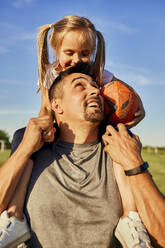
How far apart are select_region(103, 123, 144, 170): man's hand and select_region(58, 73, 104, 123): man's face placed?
0.31 m

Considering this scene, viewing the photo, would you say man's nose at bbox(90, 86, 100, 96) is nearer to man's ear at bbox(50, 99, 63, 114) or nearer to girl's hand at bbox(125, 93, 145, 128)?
man's ear at bbox(50, 99, 63, 114)

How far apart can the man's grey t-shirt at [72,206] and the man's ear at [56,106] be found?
86 cm

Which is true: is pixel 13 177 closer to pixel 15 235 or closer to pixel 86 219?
pixel 15 235

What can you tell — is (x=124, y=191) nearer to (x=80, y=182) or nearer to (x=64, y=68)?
(x=80, y=182)

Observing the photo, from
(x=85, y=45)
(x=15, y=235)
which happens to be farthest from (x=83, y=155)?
(x=85, y=45)

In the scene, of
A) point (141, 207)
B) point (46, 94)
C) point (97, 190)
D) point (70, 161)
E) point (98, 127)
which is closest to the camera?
point (141, 207)

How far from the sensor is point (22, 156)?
365 cm

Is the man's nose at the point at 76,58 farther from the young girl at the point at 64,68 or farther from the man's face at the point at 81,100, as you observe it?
the man's face at the point at 81,100

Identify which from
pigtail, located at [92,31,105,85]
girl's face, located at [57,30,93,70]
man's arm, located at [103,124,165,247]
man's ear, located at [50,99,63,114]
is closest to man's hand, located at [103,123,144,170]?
man's arm, located at [103,124,165,247]

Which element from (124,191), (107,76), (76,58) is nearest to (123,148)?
(124,191)

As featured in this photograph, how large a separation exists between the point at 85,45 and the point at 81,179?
102 inches

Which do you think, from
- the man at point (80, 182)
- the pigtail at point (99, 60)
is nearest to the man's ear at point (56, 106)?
the man at point (80, 182)

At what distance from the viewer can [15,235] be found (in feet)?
11.2

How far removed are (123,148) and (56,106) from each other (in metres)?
1.37
